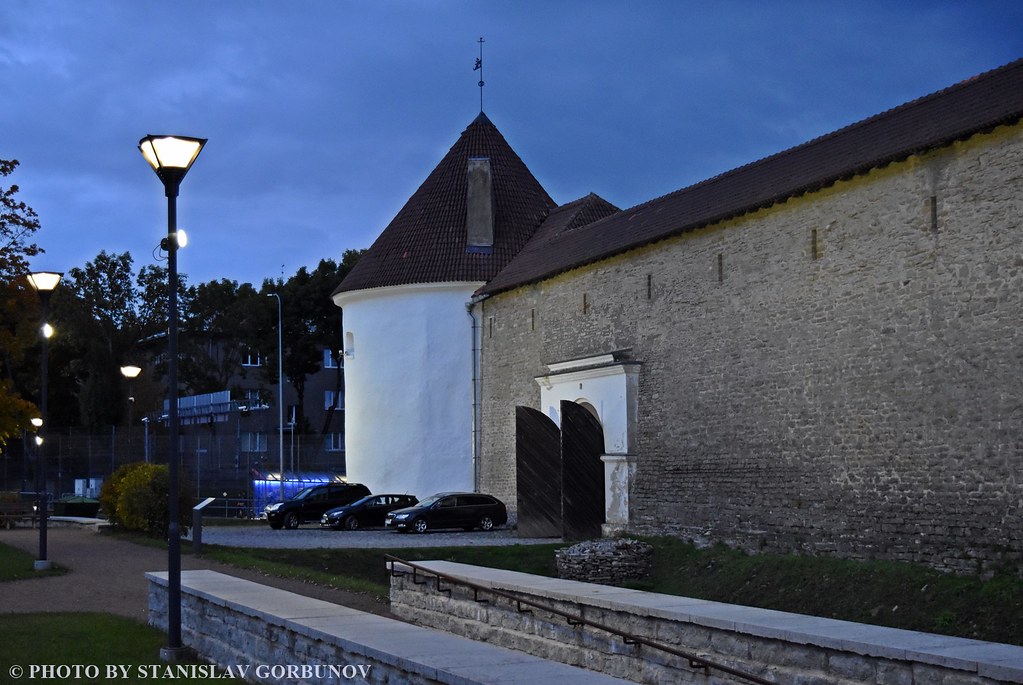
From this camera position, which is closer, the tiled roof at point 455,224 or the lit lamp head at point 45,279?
the lit lamp head at point 45,279

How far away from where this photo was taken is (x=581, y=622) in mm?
10758

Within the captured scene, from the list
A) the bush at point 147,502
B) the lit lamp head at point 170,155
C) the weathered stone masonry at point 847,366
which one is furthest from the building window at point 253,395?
the lit lamp head at point 170,155

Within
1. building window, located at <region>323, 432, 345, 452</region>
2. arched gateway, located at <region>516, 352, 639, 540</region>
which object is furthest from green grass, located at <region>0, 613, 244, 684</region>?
building window, located at <region>323, 432, 345, 452</region>

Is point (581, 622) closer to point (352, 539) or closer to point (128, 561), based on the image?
point (128, 561)

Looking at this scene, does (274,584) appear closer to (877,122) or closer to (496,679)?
(496,679)

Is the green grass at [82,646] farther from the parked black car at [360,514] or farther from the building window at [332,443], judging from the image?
the building window at [332,443]

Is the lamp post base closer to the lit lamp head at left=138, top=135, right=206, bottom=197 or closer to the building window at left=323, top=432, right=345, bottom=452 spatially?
the lit lamp head at left=138, top=135, right=206, bottom=197

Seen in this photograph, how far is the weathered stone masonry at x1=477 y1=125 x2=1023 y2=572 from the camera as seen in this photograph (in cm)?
1636

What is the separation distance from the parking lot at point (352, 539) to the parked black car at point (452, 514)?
0.28 m

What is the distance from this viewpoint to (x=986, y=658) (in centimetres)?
785

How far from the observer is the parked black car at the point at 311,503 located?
3378 cm

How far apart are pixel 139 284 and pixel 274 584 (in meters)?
51.3

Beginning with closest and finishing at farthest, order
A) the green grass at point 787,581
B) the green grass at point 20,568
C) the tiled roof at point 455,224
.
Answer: the green grass at point 787,581, the green grass at point 20,568, the tiled roof at point 455,224

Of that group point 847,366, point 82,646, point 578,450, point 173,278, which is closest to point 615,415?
point 578,450
